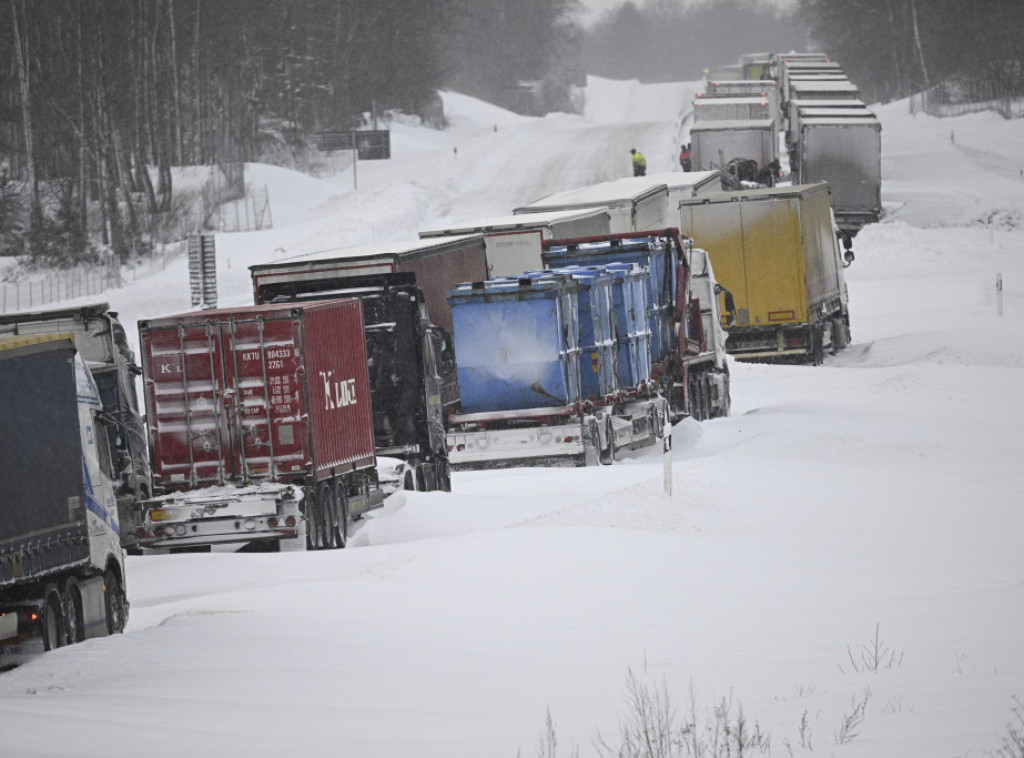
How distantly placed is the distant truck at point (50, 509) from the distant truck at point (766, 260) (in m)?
19.8

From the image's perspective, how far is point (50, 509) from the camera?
492 inches

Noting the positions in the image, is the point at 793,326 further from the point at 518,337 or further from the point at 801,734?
the point at 801,734

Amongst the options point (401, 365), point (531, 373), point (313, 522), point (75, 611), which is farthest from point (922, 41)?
point (75, 611)

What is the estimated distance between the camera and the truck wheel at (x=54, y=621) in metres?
12.3

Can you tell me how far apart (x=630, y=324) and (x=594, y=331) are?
1.39 metres

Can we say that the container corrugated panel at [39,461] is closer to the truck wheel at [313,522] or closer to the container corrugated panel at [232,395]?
the container corrugated panel at [232,395]

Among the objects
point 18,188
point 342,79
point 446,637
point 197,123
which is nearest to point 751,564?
point 446,637

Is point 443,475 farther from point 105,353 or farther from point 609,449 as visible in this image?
point 105,353

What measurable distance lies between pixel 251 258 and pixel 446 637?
136 feet

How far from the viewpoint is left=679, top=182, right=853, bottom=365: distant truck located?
32031 millimetres

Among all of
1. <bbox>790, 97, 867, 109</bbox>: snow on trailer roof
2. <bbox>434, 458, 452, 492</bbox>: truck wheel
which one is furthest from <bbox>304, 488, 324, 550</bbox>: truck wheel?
<bbox>790, 97, 867, 109</bbox>: snow on trailer roof

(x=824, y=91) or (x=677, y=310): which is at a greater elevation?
(x=824, y=91)

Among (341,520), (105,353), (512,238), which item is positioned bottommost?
(341,520)

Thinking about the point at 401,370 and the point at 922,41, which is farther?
the point at 922,41
